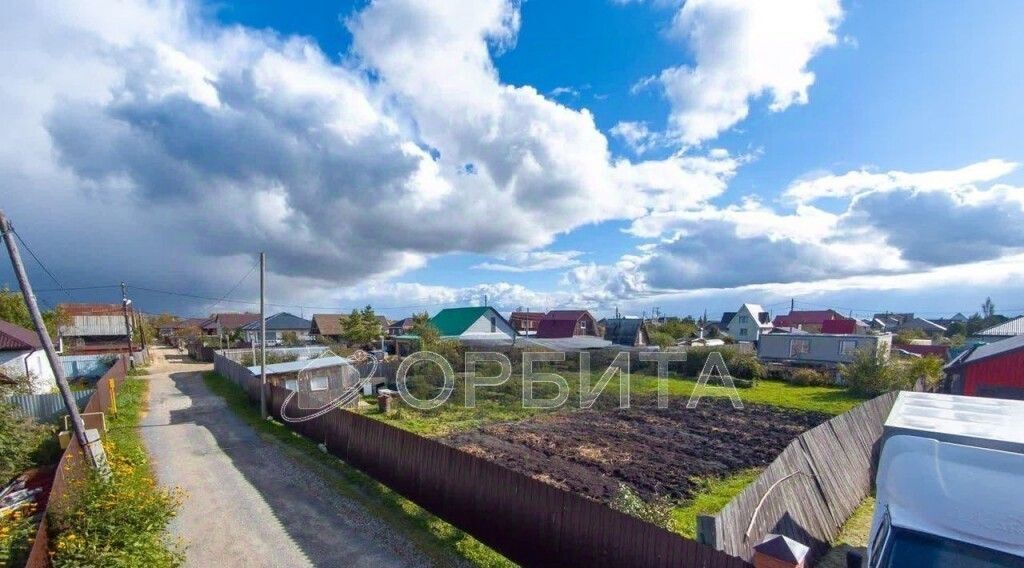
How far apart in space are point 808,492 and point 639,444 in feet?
20.6

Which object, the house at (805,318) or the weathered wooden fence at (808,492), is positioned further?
the house at (805,318)

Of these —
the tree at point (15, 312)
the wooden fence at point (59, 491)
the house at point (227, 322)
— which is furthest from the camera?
the house at point (227, 322)

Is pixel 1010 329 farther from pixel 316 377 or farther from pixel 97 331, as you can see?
pixel 97 331

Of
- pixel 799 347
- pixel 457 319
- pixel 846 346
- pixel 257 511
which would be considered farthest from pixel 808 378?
pixel 257 511

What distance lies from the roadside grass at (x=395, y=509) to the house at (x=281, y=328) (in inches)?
1615

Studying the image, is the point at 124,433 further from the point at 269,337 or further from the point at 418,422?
the point at 269,337

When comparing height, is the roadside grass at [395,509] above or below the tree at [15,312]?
below

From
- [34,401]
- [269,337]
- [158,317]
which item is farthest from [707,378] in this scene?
[158,317]

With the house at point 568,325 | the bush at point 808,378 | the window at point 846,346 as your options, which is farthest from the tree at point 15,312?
the window at point 846,346

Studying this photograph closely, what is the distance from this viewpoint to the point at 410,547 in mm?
7453

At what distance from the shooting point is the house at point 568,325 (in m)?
45.4

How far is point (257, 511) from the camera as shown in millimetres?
8703

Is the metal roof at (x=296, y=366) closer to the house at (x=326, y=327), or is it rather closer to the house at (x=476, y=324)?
the house at (x=476, y=324)

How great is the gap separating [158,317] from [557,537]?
79.8 m
